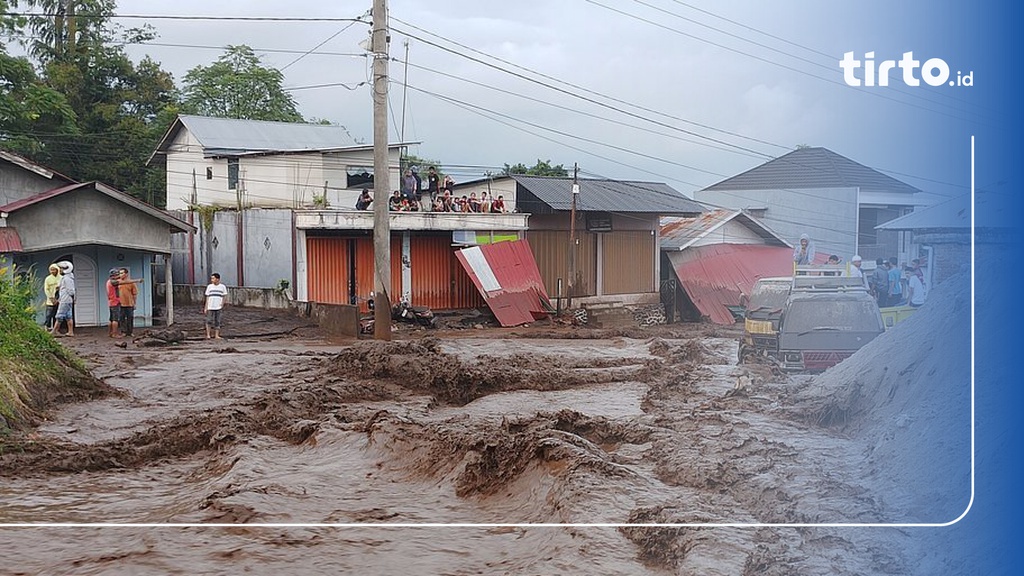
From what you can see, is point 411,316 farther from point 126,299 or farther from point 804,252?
point 804,252

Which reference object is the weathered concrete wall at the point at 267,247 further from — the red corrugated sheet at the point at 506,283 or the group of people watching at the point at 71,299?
the red corrugated sheet at the point at 506,283

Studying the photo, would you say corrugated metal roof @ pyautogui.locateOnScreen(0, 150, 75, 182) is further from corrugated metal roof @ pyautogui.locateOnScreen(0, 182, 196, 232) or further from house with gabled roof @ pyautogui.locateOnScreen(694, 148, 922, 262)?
house with gabled roof @ pyautogui.locateOnScreen(694, 148, 922, 262)

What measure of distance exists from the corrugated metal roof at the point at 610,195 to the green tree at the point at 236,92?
11.8 ft

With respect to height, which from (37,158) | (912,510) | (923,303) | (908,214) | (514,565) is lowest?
(514,565)

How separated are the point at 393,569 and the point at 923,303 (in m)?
2.47

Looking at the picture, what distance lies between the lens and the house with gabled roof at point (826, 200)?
3.79 metres

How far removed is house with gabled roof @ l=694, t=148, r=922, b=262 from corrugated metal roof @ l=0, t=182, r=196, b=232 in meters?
8.11

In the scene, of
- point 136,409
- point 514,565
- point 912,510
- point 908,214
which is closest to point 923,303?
point 908,214

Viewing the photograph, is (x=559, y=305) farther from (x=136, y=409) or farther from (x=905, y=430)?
(x=905, y=430)

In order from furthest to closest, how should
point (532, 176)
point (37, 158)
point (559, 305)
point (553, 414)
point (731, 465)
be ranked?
1. point (532, 176)
2. point (559, 305)
3. point (37, 158)
4. point (553, 414)
5. point (731, 465)

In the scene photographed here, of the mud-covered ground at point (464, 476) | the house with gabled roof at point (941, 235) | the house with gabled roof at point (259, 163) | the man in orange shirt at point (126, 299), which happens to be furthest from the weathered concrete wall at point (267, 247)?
the house with gabled roof at point (941, 235)

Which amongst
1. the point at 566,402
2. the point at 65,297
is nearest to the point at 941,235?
the point at 566,402

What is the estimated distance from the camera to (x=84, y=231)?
11.2 metres

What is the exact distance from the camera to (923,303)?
13.1 feet
